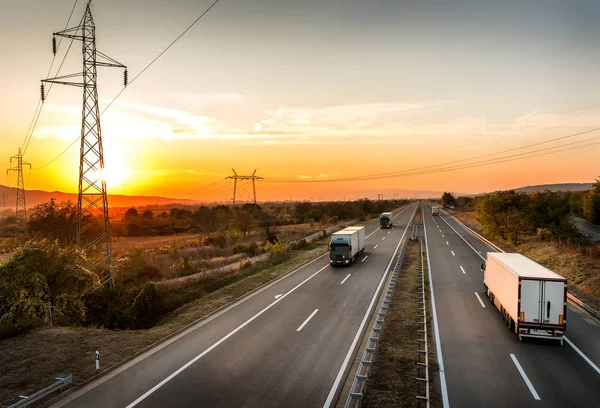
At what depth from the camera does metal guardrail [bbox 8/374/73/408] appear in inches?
389

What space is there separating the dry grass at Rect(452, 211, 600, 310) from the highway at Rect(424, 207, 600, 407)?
3348 mm

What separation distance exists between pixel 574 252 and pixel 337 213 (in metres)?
87.5

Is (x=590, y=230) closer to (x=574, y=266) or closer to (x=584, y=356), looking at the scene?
(x=574, y=266)

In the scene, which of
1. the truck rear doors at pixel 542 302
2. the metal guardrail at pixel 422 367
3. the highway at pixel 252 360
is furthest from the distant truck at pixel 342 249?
the truck rear doors at pixel 542 302

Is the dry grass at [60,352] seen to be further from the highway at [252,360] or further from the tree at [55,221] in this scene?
the tree at [55,221]

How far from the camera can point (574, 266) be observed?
2712cm

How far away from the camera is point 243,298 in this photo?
22859mm

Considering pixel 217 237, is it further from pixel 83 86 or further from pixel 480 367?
pixel 480 367

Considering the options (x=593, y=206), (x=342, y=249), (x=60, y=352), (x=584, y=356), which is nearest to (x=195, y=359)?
(x=60, y=352)

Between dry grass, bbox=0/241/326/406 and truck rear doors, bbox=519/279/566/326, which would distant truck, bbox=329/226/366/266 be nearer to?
dry grass, bbox=0/241/326/406

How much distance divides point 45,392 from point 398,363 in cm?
1150

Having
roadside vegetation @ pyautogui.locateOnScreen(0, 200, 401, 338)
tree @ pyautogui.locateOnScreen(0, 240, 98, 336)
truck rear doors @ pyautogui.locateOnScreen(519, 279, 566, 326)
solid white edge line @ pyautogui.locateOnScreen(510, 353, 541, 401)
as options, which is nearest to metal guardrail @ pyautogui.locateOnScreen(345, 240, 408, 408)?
solid white edge line @ pyautogui.locateOnScreen(510, 353, 541, 401)

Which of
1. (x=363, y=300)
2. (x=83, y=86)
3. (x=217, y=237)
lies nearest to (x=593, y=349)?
(x=363, y=300)

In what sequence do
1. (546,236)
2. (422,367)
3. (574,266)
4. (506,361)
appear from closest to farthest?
1. (422,367)
2. (506,361)
3. (574,266)
4. (546,236)
